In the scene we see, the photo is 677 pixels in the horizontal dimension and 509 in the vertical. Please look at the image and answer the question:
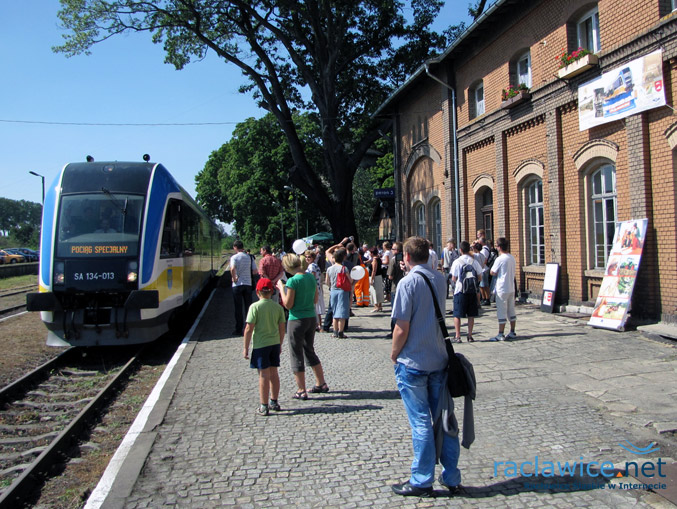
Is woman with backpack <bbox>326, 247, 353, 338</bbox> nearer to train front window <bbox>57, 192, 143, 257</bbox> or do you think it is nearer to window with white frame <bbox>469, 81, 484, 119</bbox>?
train front window <bbox>57, 192, 143, 257</bbox>

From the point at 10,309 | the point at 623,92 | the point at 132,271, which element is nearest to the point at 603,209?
the point at 623,92

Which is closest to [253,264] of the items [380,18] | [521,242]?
[521,242]

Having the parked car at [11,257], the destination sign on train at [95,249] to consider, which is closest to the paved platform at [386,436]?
the destination sign on train at [95,249]

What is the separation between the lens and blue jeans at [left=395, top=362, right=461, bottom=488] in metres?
3.74

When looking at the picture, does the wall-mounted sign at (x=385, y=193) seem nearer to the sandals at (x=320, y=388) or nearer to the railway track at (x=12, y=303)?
the railway track at (x=12, y=303)

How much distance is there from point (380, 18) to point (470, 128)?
33.5 feet

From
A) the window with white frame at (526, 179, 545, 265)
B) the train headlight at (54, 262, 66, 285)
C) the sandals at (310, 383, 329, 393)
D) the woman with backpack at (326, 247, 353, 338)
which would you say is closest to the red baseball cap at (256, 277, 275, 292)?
the sandals at (310, 383, 329, 393)

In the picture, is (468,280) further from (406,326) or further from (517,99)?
(517,99)

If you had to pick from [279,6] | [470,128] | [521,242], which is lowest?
[521,242]

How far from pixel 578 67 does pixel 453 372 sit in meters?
9.15

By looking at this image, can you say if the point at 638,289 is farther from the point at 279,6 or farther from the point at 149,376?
the point at 279,6

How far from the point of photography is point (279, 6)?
71.9 ft

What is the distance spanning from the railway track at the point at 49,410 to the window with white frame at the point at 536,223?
9548 mm

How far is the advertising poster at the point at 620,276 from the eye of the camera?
921 centimetres
